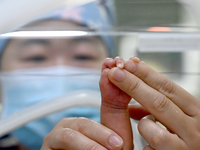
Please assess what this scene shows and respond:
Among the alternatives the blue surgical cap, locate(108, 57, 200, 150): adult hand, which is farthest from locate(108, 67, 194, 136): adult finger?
the blue surgical cap

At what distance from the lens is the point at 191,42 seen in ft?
2.13

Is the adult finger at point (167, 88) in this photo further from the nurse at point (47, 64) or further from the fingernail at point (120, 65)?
the nurse at point (47, 64)

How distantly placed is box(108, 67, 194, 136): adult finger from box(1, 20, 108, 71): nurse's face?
1.54 feet

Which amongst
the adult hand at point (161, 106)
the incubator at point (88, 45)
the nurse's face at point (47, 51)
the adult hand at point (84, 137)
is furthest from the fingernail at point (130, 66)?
the nurse's face at point (47, 51)

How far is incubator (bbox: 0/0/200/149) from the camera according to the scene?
0.67 meters

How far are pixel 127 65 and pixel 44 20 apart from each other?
51cm

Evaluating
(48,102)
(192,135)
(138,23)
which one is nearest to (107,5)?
(138,23)

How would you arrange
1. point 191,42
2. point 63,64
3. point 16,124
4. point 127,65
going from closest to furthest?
point 127,65 → point 16,124 → point 191,42 → point 63,64

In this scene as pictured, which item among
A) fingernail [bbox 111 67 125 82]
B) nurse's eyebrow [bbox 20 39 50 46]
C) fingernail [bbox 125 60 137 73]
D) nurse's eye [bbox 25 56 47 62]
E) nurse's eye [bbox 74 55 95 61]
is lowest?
nurse's eye [bbox 74 55 95 61]

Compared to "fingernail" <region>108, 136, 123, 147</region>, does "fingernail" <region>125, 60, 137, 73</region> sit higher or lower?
higher

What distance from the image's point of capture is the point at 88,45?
796 millimetres

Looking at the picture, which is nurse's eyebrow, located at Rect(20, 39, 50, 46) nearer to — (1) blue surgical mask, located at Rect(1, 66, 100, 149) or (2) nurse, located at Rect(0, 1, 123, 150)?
(2) nurse, located at Rect(0, 1, 123, 150)

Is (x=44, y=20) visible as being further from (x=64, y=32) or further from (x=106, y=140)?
(x=106, y=140)

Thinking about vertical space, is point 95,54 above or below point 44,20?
below
